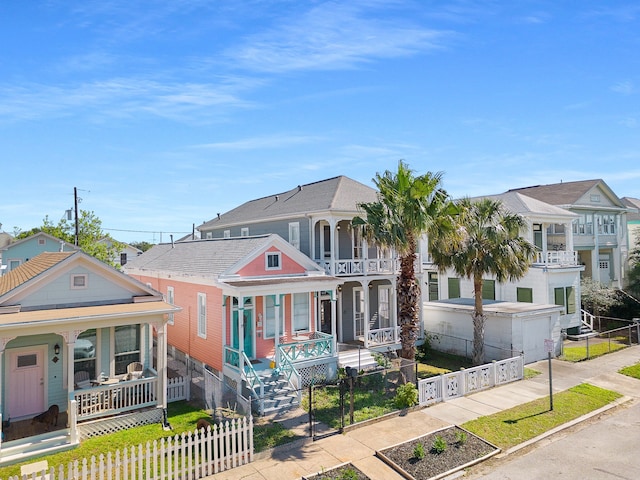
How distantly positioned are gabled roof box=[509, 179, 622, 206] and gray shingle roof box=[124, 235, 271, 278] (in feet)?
83.2

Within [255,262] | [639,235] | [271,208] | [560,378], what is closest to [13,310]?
[255,262]

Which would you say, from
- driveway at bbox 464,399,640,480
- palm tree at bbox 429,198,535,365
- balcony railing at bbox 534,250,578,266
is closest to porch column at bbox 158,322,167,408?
driveway at bbox 464,399,640,480

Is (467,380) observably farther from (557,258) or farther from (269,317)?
(557,258)

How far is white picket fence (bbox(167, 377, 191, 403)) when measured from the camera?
52.9ft

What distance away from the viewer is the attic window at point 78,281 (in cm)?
1434

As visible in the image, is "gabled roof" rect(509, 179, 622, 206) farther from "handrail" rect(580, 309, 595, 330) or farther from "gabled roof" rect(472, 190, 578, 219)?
"handrail" rect(580, 309, 595, 330)

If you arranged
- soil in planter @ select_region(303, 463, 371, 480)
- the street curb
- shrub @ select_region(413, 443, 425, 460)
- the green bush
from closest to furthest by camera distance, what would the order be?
soil in planter @ select_region(303, 463, 371, 480), shrub @ select_region(413, 443, 425, 460), the street curb, the green bush

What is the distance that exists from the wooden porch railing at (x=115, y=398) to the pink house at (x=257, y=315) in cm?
307

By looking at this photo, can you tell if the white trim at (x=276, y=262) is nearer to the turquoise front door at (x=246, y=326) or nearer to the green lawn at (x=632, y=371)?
the turquoise front door at (x=246, y=326)

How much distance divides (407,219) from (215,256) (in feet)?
30.2

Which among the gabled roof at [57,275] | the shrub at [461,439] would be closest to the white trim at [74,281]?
the gabled roof at [57,275]

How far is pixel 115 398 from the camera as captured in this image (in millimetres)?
14266

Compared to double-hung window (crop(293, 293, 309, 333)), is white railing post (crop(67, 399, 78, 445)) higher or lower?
lower

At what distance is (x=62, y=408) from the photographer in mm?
14688
